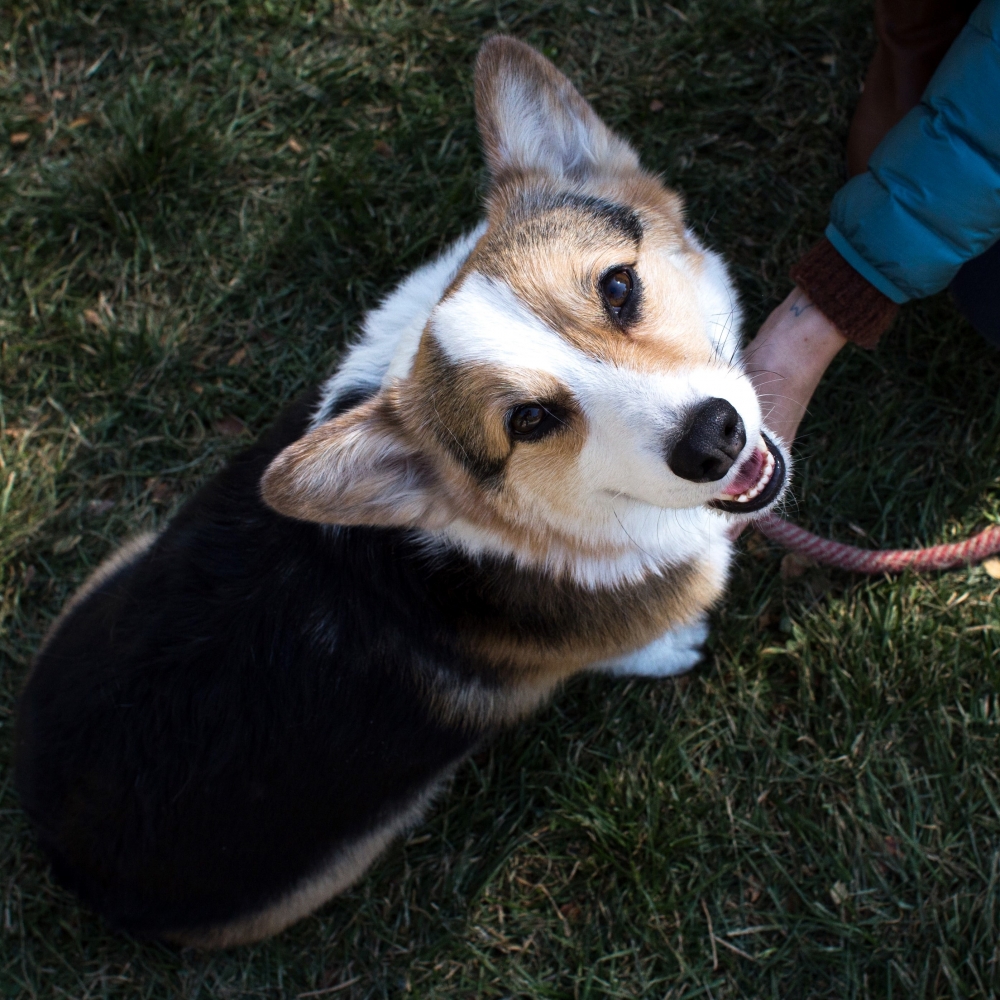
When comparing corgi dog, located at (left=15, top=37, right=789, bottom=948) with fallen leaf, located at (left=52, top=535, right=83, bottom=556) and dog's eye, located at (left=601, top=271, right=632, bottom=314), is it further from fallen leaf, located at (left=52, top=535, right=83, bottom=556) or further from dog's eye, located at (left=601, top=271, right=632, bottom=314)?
fallen leaf, located at (left=52, top=535, right=83, bottom=556)

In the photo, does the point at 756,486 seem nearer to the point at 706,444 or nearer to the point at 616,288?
the point at 706,444

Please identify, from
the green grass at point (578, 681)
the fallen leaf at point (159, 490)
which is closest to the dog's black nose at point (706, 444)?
the green grass at point (578, 681)

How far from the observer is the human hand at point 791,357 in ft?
9.37

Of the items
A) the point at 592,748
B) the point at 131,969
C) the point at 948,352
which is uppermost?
the point at 948,352

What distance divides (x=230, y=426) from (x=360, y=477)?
197 centimetres

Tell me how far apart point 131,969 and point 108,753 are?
1563mm

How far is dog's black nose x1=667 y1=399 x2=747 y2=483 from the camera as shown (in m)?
1.98

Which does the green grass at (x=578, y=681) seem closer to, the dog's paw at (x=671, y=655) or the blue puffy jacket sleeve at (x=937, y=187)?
the dog's paw at (x=671, y=655)

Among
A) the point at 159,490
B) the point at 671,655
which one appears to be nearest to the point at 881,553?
the point at 671,655

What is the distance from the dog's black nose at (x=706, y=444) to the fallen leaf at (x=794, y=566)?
5.26ft

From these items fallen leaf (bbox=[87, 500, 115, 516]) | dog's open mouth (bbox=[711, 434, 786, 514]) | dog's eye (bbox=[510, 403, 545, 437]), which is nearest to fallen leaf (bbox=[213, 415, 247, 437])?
fallen leaf (bbox=[87, 500, 115, 516])

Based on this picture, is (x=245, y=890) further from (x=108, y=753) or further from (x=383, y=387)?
(x=383, y=387)

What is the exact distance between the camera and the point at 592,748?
342cm

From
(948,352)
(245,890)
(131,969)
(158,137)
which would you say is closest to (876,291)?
(948,352)
